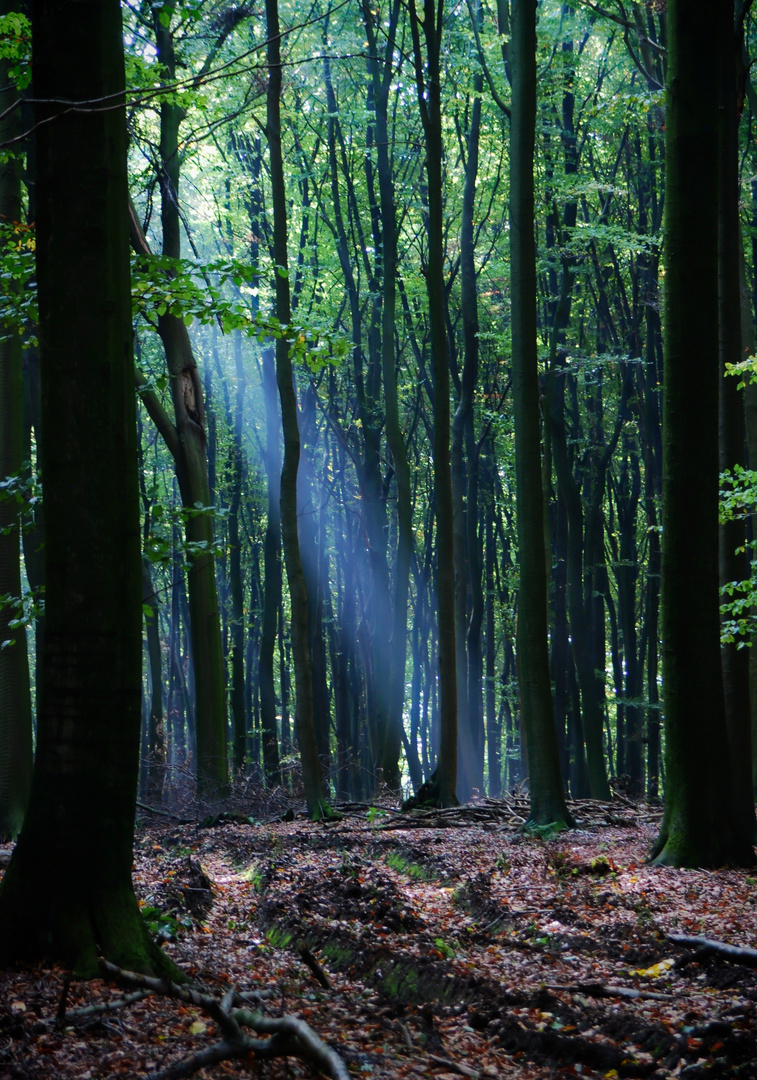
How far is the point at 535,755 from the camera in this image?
10.2 meters

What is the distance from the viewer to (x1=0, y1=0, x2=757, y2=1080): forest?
3.81 m

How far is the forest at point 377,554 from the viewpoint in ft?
12.5

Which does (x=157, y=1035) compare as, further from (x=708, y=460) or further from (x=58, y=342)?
(x=708, y=460)

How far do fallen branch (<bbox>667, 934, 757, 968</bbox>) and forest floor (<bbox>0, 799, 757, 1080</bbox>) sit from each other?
0.02 metres

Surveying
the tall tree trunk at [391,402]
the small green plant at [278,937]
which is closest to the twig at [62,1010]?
the small green plant at [278,937]

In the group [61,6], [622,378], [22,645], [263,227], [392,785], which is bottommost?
[392,785]

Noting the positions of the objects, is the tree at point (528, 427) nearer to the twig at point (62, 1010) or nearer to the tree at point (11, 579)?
the tree at point (11, 579)

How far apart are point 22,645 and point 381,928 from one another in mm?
6353

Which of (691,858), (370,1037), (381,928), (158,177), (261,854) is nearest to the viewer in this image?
(370,1037)

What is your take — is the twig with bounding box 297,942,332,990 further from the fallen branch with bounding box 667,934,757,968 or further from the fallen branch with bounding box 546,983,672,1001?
the fallen branch with bounding box 667,934,757,968

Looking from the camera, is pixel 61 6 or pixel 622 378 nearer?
pixel 61 6

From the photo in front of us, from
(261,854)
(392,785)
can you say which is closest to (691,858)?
(261,854)

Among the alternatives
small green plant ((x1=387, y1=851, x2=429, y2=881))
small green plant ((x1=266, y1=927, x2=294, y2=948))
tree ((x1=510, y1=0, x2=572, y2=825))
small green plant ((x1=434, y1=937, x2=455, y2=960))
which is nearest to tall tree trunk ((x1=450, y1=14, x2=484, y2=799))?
tree ((x1=510, y1=0, x2=572, y2=825))

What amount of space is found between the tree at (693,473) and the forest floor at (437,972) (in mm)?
666
